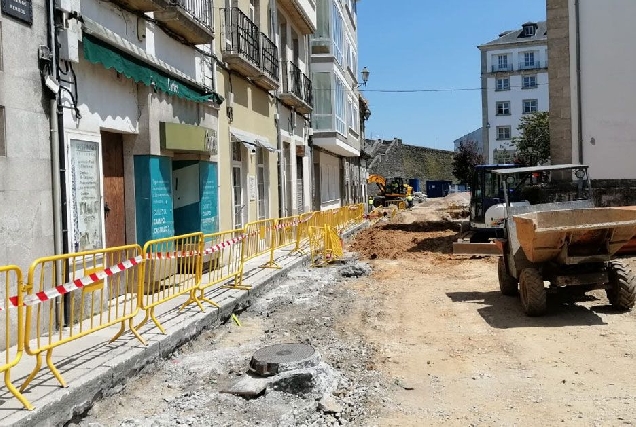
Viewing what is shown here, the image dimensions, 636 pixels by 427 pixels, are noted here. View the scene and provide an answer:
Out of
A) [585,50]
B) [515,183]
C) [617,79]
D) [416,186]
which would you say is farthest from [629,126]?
[416,186]

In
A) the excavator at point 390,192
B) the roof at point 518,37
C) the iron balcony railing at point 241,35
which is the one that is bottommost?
the excavator at point 390,192

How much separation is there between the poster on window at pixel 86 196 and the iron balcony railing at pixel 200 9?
11.4ft

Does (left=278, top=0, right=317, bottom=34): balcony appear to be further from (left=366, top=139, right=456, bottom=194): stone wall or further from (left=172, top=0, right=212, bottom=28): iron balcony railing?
(left=366, top=139, right=456, bottom=194): stone wall

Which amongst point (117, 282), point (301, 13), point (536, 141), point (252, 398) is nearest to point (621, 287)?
point (252, 398)

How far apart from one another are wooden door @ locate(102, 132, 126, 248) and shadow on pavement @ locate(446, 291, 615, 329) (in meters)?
5.42

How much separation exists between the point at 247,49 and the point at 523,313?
9053mm

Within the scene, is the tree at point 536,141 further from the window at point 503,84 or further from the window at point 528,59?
the window at point 528,59

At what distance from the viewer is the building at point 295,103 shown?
1880cm

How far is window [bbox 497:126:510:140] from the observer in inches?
2643

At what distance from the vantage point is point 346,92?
2786cm

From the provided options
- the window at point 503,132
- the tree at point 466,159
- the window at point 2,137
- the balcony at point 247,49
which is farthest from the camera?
the window at point 503,132

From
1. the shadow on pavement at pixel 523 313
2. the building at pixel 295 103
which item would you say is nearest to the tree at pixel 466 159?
the building at pixel 295 103

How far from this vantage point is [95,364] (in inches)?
218

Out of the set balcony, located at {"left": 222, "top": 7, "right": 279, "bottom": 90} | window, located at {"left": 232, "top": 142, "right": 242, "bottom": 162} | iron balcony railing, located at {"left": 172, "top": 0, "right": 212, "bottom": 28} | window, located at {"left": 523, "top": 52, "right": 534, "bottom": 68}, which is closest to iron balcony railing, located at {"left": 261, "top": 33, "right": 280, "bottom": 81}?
balcony, located at {"left": 222, "top": 7, "right": 279, "bottom": 90}
